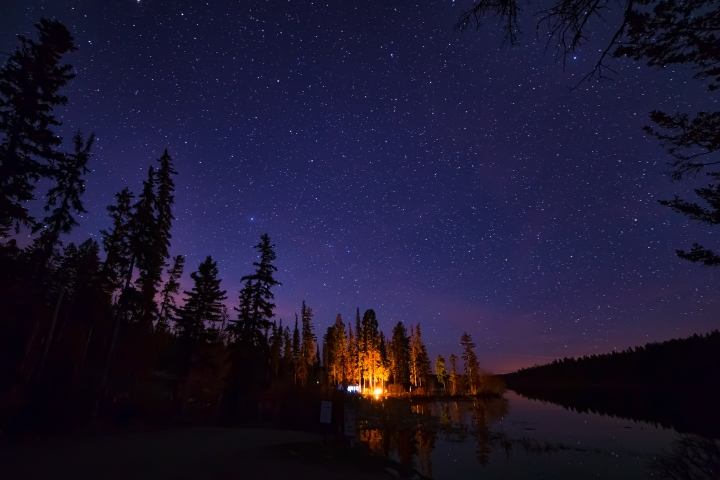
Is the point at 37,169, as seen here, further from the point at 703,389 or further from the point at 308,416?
the point at 703,389

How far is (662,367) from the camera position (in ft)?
306

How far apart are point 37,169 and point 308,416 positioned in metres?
21.5

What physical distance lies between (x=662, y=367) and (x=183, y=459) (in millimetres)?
121415

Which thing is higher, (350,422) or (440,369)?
(440,369)

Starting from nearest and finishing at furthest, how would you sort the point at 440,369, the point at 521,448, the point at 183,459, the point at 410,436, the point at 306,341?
1. the point at 183,459
2. the point at 521,448
3. the point at 410,436
4. the point at 306,341
5. the point at 440,369

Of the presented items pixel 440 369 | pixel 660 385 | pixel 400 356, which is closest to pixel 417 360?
pixel 400 356

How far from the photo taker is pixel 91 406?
20.0m

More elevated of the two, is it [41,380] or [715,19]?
[715,19]

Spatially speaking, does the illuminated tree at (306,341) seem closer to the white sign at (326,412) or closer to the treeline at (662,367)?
the white sign at (326,412)

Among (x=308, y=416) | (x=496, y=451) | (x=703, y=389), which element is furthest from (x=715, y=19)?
(x=703, y=389)

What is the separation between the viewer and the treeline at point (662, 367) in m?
78.4

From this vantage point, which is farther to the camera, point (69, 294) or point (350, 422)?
point (69, 294)

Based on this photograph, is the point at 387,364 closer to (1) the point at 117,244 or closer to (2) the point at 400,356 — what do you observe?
(2) the point at 400,356

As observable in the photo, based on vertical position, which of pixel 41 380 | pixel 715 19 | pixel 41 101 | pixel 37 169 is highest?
pixel 41 101
